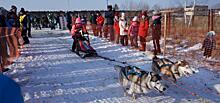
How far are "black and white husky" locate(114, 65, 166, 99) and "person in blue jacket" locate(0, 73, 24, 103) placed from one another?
2236 millimetres

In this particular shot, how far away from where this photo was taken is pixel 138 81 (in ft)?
16.8

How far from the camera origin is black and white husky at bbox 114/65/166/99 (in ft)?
16.2

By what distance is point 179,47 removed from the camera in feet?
44.7

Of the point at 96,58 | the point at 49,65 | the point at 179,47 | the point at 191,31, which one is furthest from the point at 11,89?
the point at 191,31

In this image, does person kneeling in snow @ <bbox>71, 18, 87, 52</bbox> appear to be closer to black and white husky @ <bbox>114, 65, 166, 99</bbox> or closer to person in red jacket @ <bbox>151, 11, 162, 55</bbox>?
person in red jacket @ <bbox>151, 11, 162, 55</bbox>

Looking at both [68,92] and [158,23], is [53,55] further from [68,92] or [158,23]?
[68,92]

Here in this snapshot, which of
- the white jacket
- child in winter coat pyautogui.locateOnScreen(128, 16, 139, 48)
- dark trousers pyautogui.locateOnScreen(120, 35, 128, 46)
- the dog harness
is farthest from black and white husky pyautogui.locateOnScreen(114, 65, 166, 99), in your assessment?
dark trousers pyautogui.locateOnScreen(120, 35, 128, 46)

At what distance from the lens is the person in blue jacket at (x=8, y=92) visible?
3076 mm

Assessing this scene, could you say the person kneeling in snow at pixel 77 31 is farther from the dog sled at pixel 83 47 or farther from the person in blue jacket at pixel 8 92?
the person in blue jacket at pixel 8 92

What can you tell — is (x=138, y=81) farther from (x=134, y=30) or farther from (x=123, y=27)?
(x=123, y=27)

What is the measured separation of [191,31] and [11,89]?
14.5 metres

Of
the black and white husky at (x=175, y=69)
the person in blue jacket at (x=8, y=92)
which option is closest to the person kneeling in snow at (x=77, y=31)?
the black and white husky at (x=175, y=69)

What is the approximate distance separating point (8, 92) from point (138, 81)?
2448 mm

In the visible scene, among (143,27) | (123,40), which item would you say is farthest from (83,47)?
(123,40)
